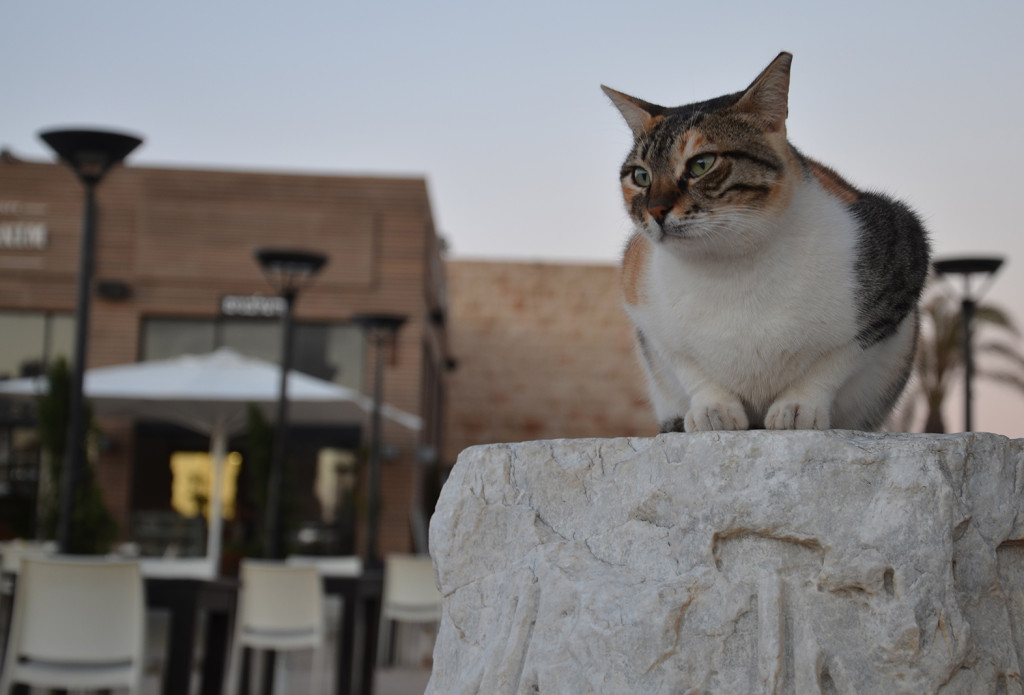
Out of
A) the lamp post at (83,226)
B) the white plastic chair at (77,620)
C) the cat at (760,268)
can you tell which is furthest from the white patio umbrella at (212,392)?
the cat at (760,268)

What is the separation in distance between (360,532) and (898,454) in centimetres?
1354

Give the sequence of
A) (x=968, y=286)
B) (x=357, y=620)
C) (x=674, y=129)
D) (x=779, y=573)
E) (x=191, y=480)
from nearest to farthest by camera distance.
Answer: (x=779, y=573), (x=674, y=129), (x=357, y=620), (x=968, y=286), (x=191, y=480)

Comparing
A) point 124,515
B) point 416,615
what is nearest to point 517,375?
point 124,515

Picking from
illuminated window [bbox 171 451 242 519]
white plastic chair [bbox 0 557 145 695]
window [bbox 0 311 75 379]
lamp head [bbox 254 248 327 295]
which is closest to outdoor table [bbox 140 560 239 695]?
white plastic chair [bbox 0 557 145 695]

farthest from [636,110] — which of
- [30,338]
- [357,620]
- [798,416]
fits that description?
[30,338]

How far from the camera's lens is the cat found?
1.98 m

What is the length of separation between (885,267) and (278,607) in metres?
4.66

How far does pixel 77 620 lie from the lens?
162 inches

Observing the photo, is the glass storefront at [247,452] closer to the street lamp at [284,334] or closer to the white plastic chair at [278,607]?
the street lamp at [284,334]

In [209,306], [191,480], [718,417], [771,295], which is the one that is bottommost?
[191,480]

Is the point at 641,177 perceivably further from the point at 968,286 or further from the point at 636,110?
the point at 968,286

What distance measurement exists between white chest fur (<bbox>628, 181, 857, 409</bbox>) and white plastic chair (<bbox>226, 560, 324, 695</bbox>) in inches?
169

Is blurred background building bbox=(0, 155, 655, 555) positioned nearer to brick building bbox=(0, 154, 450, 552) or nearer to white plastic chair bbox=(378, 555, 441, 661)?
brick building bbox=(0, 154, 450, 552)

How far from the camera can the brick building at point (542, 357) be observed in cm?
2258
